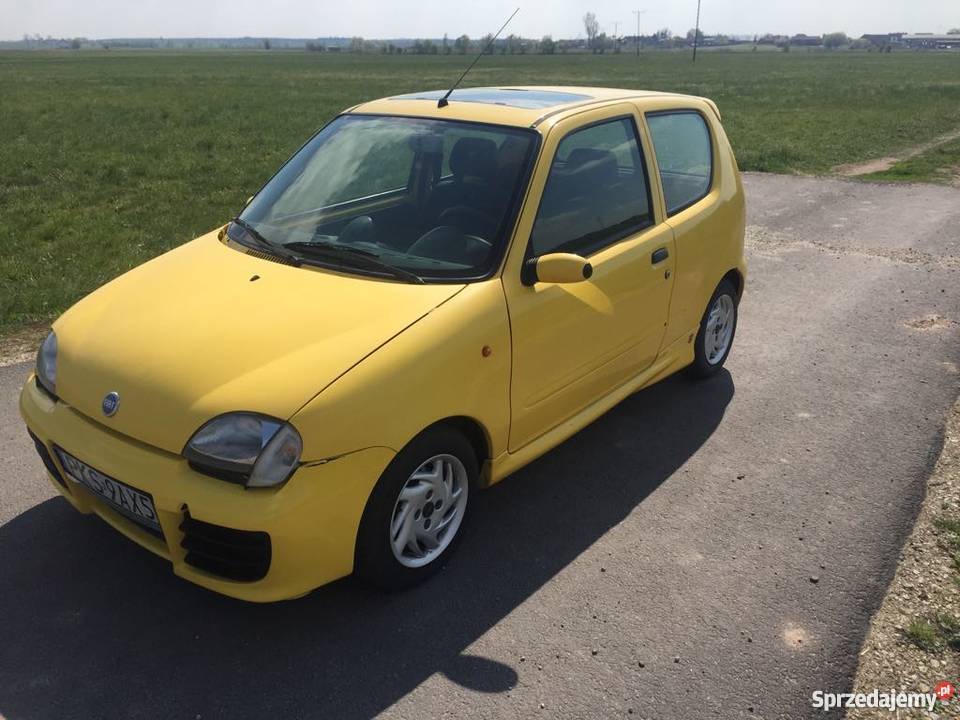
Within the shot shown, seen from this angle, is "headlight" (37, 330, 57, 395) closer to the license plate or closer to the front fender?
the license plate

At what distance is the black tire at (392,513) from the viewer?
9.47 ft

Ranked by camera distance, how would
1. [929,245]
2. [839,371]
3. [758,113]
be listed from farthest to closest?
1. [758,113]
2. [929,245]
3. [839,371]

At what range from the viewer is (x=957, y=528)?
11.9 feet

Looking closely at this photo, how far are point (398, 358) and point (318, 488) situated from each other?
544mm

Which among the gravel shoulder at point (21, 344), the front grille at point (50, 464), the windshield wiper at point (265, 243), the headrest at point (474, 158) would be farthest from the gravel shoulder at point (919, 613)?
the gravel shoulder at point (21, 344)

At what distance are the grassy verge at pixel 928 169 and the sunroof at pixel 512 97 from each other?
1044cm

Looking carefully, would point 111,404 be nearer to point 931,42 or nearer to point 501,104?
point 501,104

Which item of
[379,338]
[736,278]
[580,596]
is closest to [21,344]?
[379,338]

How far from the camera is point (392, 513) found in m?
2.96

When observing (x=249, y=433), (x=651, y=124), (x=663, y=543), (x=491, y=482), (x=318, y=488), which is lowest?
(x=663, y=543)

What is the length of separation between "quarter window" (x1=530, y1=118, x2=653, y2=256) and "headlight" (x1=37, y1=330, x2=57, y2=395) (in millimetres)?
2032

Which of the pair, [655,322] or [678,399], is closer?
[655,322]

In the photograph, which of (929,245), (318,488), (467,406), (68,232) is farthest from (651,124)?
(68,232)

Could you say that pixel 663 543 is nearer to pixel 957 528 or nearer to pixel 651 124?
pixel 957 528
